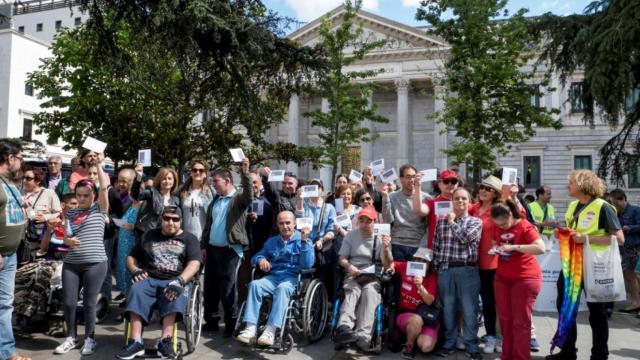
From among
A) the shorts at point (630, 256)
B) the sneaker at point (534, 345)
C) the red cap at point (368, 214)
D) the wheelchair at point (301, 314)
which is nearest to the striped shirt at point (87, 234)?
the wheelchair at point (301, 314)

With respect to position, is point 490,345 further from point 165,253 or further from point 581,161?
point 581,161

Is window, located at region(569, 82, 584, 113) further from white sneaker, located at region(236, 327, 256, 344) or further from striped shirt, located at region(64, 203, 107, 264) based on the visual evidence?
striped shirt, located at region(64, 203, 107, 264)

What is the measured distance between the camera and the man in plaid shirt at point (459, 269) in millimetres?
5523

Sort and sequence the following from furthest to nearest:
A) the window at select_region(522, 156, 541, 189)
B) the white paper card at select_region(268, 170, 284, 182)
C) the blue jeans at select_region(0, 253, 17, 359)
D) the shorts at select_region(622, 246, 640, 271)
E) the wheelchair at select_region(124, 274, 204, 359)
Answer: the window at select_region(522, 156, 541, 189)
the shorts at select_region(622, 246, 640, 271)
the white paper card at select_region(268, 170, 284, 182)
the wheelchair at select_region(124, 274, 204, 359)
the blue jeans at select_region(0, 253, 17, 359)

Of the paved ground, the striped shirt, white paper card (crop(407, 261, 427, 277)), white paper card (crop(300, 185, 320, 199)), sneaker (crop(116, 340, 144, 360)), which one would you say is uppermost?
white paper card (crop(300, 185, 320, 199))

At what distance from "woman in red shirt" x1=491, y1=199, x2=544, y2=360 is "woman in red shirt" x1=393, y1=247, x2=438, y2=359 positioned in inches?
30.7

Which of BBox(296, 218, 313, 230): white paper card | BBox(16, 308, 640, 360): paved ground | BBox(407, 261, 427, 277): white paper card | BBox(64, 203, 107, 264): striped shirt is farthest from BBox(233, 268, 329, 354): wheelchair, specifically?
BBox(64, 203, 107, 264): striped shirt

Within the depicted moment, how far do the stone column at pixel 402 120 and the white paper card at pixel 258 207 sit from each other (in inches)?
1463

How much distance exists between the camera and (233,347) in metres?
5.78

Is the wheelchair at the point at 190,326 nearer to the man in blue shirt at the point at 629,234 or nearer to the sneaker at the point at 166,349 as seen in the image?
the sneaker at the point at 166,349

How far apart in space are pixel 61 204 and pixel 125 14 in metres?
2.99

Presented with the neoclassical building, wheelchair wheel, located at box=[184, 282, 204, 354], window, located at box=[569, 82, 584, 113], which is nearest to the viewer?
wheelchair wheel, located at box=[184, 282, 204, 354]

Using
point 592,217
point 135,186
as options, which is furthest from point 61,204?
point 592,217

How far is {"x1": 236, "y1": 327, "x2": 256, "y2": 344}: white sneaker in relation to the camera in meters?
5.32
